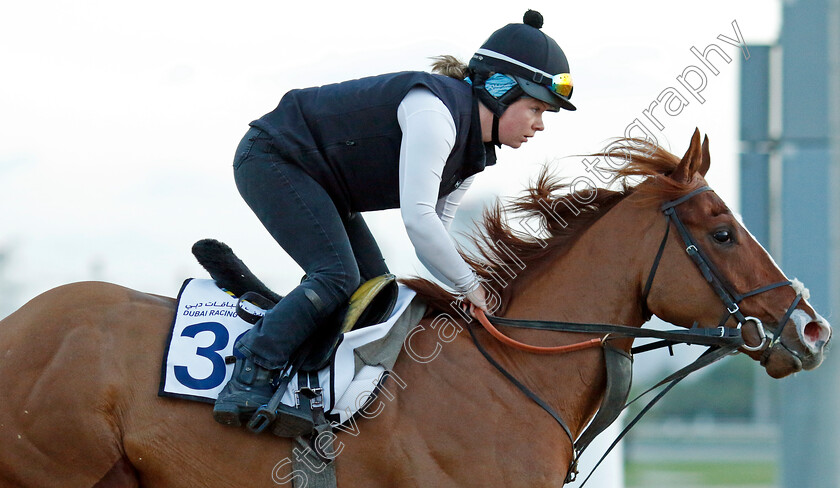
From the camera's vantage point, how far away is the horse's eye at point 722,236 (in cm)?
375

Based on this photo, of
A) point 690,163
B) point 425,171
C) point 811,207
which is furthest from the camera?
point 811,207

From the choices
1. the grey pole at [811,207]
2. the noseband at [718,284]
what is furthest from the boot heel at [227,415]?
the grey pole at [811,207]

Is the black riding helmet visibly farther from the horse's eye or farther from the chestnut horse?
the horse's eye

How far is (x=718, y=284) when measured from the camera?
145 inches

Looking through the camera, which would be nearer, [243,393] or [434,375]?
[243,393]

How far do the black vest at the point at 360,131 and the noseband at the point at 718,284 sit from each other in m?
0.91

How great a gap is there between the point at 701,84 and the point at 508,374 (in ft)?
7.43

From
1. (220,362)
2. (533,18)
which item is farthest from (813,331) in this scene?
(220,362)

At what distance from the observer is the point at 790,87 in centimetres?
627

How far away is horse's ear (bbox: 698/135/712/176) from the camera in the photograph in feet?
12.9

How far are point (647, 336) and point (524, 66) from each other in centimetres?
133

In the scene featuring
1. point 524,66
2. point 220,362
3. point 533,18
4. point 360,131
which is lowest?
point 220,362

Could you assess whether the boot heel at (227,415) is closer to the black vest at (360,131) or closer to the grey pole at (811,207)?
the black vest at (360,131)

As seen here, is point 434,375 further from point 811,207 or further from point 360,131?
point 811,207
